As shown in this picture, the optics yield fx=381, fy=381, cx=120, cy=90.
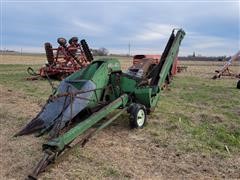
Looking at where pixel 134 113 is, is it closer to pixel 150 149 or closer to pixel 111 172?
pixel 150 149

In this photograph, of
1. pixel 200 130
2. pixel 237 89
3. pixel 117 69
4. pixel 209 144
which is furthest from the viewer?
pixel 237 89

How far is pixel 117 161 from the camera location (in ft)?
15.9

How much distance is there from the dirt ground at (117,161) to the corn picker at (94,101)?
24cm

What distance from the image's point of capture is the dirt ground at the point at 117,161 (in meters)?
4.44

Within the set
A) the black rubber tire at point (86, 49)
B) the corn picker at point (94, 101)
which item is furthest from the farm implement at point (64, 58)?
the corn picker at point (94, 101)

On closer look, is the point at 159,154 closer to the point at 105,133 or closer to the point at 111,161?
the point at 111,161

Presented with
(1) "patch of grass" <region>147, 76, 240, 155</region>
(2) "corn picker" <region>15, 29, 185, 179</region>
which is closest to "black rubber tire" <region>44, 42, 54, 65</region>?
(1) "patch of grass" <region>147, 76, 240, 155</region>

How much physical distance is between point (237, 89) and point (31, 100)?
669 cm

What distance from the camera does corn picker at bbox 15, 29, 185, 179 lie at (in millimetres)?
5715

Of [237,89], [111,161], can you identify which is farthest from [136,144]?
[237,89]

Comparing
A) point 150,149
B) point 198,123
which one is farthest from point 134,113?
point 198,123

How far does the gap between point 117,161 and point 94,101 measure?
1.70 metres

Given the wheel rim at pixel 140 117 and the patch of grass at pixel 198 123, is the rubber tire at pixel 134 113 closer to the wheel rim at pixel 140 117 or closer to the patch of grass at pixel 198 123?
the wheel rim at pixel 140 117

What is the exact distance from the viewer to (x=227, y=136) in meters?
6.00
